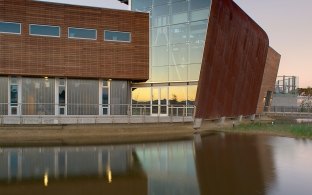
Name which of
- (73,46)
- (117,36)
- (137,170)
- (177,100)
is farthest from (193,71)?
(137,170)

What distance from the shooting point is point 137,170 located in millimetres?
12930

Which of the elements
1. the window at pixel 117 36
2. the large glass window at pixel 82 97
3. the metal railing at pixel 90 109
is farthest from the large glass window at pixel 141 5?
the metal railing at pixel 90 109

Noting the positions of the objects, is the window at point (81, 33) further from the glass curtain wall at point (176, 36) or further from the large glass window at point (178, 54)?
the large glass window at point (178, 54)

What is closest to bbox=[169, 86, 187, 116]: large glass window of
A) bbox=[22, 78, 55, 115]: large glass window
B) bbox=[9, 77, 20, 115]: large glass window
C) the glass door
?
the glass door

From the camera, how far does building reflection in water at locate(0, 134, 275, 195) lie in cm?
1018

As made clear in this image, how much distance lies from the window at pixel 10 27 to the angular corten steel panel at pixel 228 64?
13.4 metres

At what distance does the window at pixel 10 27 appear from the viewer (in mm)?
25828

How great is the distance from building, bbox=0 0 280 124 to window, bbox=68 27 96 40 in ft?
0.24

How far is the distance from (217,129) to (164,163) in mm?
17340

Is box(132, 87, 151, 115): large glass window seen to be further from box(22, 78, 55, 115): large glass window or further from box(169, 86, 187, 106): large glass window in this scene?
box(22, 78, 55, 115): large glass window

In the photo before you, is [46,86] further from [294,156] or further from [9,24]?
[294,156]

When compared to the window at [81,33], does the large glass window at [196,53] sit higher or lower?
lower

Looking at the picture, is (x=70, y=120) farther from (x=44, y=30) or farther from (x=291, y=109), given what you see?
(x=291, y=109)

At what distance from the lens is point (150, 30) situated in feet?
102
